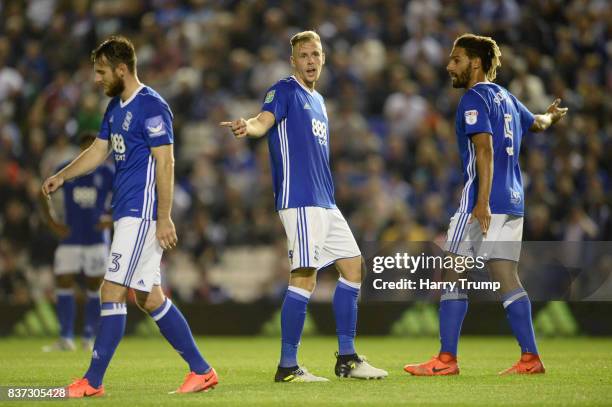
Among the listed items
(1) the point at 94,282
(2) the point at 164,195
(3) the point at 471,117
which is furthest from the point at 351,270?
(1) the point at 94,282

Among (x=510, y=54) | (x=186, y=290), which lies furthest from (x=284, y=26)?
(x=186, y=290)

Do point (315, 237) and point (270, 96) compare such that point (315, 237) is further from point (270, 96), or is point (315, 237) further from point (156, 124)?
point (156, 124)

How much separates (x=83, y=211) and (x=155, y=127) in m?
5.80

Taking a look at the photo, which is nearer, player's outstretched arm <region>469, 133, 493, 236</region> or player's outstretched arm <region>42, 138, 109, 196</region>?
player's outstretched arm <region>42, 138, 109, 196</region>

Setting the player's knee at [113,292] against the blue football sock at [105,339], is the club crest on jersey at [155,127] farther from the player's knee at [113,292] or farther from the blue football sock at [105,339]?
the blue football sock at [105,339]

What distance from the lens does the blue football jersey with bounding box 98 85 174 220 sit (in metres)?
7.41

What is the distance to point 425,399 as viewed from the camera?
23.1 ft

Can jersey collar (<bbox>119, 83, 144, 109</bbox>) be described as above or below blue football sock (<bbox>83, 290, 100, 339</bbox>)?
above

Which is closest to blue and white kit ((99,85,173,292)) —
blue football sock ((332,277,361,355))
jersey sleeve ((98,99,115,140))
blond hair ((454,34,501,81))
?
jersey sleeve ((98,99,115,140))

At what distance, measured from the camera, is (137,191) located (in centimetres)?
742

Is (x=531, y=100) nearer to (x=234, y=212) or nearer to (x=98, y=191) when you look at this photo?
(x=234, y=212)

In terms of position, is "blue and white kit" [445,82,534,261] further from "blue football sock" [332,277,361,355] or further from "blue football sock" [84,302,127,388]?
"blue football sock" [84,302,127,388]

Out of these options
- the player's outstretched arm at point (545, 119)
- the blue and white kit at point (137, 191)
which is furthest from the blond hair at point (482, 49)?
the blue and white kit at point (137, 191)

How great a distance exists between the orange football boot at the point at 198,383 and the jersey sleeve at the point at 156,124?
154cm
